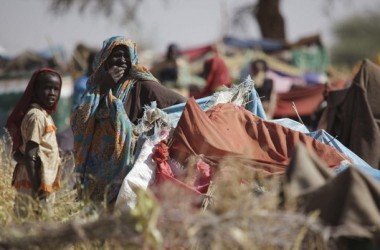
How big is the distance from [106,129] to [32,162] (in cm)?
64

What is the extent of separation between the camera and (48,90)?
6.00m

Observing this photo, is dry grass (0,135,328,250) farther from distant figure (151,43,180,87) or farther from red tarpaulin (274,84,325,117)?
distant figure (151,43,180,87)

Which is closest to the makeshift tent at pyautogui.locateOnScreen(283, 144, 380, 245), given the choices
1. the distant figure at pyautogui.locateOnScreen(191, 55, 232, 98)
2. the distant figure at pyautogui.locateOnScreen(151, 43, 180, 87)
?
the distant figure at pyautogui.locateOnScreen(191, 55, 232, 98)

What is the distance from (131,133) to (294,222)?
95.6 inches

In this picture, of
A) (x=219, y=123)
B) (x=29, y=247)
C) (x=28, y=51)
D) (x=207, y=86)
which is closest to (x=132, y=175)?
(x=219, y=123)

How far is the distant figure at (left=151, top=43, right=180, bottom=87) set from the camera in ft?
43.3

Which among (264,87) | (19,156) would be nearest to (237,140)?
(19,156)

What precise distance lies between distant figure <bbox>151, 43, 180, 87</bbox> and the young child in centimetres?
664

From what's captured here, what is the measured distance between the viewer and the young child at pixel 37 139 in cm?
574

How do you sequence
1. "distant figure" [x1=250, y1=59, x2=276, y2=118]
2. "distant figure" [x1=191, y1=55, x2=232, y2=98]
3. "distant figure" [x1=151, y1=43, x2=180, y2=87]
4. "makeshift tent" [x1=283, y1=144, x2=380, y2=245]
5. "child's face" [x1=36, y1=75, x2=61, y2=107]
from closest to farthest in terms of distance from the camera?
"makeshift tent" [x1=283, y1=144, x2=380, y2=245], "child's face" [x1=36, y1=75, x2=61, y2=107], "distant figure" [x1=250, y1=59, x2=276, y2=118], "distant figure" [x1=191, y1=55, x2=232, y2=98], "distant figure" [x1=151, y1=43, x2=180, y2=87]

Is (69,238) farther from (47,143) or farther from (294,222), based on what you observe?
(47,143)

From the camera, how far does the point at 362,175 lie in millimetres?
4016

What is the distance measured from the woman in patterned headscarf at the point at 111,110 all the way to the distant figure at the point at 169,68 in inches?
251

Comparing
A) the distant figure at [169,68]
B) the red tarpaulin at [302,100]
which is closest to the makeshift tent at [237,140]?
the red tarpaulin at [302,100]
